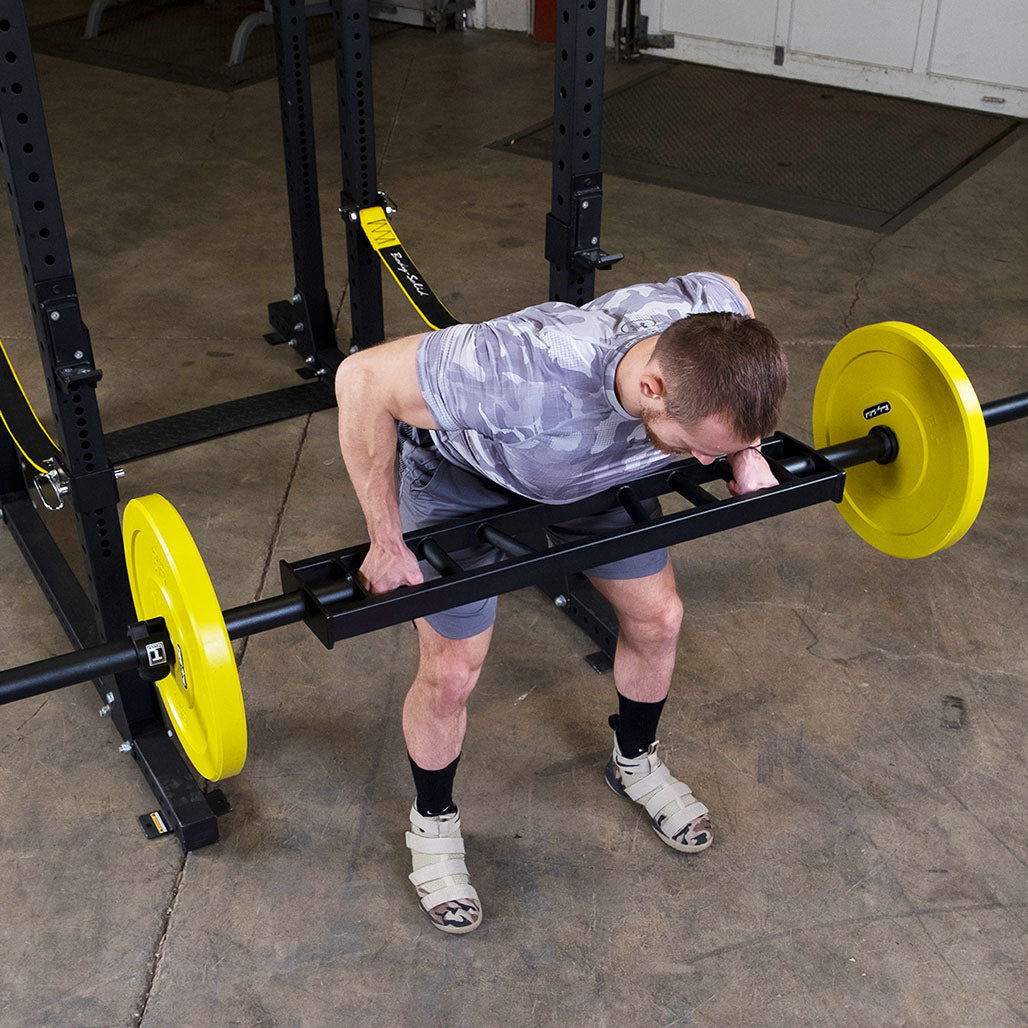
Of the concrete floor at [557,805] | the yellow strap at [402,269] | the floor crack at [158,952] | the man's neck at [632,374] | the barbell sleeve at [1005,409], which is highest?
the man's neck at [632,374]

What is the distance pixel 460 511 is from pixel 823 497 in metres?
0.58

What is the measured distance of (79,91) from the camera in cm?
644

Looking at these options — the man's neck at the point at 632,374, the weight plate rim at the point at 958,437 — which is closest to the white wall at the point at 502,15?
the weight plate rim at the point at 958,437

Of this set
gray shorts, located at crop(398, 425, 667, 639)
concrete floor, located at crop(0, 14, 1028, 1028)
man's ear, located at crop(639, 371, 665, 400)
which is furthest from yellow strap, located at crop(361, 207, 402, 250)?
man's ear, located at crop(639, 371, 665, 400)

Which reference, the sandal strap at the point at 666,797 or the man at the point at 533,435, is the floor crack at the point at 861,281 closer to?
the sandal strap at the point at 666,797

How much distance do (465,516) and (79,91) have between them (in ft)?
17.8

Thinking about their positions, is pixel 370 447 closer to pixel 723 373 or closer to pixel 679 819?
pixel 723 373

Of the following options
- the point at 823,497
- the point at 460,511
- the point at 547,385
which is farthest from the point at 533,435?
the point at 823,497

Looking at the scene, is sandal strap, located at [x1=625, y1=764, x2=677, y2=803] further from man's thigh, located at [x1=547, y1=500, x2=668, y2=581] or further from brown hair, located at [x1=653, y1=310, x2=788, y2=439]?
brown hair, located at [x1=653, y1=310, x2=788, y2=439]

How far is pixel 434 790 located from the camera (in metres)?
2.20

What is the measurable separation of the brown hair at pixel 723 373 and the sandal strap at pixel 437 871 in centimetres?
103

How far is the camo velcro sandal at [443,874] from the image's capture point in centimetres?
218

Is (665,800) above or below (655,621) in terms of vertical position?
below

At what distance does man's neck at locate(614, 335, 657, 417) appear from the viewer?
165 cm
